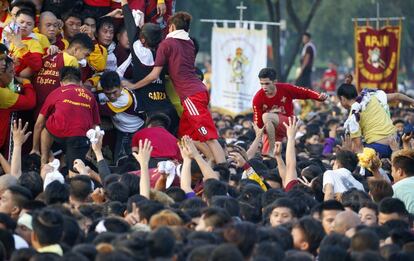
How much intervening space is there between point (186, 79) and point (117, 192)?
11.9ft

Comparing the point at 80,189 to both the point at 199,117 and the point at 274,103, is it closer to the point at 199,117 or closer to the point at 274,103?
the point at 199,117

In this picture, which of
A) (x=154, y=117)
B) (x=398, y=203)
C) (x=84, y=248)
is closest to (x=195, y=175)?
(x=154, y=117)

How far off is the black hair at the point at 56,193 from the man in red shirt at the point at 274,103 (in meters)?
6.08

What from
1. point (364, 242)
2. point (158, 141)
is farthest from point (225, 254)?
point (158, 141)

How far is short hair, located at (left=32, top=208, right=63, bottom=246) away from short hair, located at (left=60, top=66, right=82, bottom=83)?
197 inches

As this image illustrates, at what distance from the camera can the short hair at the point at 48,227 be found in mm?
10672

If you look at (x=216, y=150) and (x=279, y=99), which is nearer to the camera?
(x=216, y=150)

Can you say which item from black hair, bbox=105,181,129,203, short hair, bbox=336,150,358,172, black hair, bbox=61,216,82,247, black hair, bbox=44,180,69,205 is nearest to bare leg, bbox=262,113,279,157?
short hair, bbox=336,150,358,172

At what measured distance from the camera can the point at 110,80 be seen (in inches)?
636

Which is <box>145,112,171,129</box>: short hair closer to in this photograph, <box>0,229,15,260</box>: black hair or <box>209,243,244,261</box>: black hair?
<box>0,229,15,260</box>: black hair

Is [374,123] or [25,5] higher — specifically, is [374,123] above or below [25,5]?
below

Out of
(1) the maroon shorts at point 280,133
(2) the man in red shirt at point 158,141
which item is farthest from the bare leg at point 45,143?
(1) the maroon shorts at point 280,133

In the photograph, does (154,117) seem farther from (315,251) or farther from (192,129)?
(315,251)

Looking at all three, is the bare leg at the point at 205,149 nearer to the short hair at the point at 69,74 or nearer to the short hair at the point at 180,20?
the short hair at the point at 180,20
